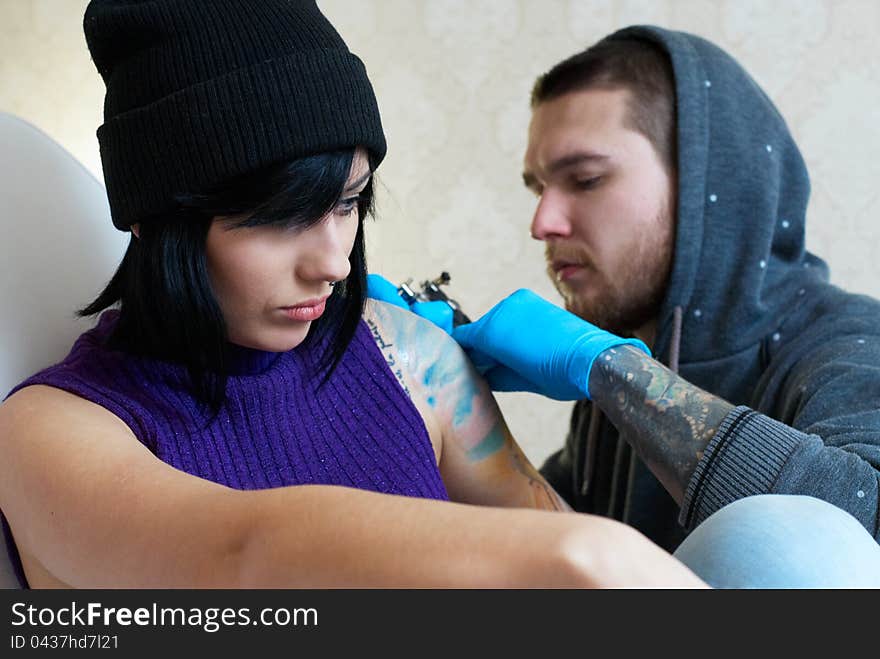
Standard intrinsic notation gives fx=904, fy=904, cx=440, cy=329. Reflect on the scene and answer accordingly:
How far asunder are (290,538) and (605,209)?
1171 millimetres

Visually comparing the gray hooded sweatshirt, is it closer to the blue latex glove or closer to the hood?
the hood

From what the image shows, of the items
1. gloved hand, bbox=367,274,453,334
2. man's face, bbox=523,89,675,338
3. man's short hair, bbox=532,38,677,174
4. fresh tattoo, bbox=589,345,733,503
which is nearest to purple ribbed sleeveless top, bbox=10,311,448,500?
gloved hand, bbox=367,274,453,334

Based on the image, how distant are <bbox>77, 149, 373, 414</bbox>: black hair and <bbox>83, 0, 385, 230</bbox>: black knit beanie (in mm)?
16

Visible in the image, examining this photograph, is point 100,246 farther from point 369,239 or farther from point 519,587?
point 369,239

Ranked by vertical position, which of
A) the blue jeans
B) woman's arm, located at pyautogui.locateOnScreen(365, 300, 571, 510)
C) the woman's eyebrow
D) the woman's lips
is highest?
the woman's eyebrow

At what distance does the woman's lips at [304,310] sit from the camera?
2.89 feet

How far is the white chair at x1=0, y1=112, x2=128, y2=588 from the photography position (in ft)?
3.16

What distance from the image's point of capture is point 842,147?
2059 millimetres

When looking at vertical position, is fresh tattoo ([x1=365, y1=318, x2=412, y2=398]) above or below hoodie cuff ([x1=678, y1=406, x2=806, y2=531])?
above

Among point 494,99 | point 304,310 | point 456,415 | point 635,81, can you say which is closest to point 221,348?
point 304,310

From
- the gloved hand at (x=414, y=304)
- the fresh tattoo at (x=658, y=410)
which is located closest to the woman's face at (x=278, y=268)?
the gloved hand at (x=414, y=304)

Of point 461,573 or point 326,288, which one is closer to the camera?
point 461,573
